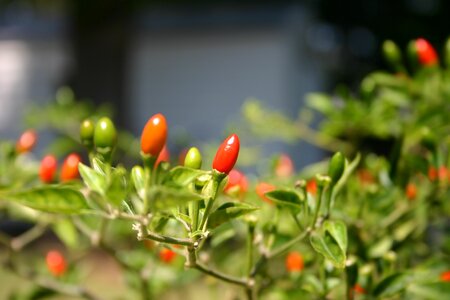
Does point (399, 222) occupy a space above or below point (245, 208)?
below

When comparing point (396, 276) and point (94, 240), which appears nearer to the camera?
point (396, 276)

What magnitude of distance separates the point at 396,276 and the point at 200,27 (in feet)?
30.5

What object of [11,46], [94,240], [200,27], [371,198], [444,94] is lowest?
[11,46]

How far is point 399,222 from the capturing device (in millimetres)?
1260

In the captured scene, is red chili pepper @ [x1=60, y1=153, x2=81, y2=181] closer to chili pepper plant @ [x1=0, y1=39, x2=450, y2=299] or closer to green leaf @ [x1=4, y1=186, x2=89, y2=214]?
chili pepper plant @ [x1=0, y1=39, x2=450, y2=299]

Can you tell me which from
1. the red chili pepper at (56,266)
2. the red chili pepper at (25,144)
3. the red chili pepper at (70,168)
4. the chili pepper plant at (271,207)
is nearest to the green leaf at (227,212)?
the chili pepper plant at (271,207)

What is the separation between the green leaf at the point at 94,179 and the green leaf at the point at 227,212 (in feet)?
0.41

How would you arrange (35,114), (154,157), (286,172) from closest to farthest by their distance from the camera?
(154,157) < (286,172) < (35,114)

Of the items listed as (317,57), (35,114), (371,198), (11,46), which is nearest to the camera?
(371,198)

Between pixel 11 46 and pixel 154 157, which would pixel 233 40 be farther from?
pixel 154 157

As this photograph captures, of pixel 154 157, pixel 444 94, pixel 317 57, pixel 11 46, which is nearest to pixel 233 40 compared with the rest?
pixel 317 57

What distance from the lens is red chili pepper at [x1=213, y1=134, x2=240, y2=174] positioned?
0.72 metres

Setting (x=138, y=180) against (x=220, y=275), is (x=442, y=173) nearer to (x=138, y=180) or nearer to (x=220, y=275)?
(x=220, y=275)

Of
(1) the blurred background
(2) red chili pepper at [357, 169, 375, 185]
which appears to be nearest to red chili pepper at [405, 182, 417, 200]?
(2) red chili pepper at [357, 169, 375, 185]
